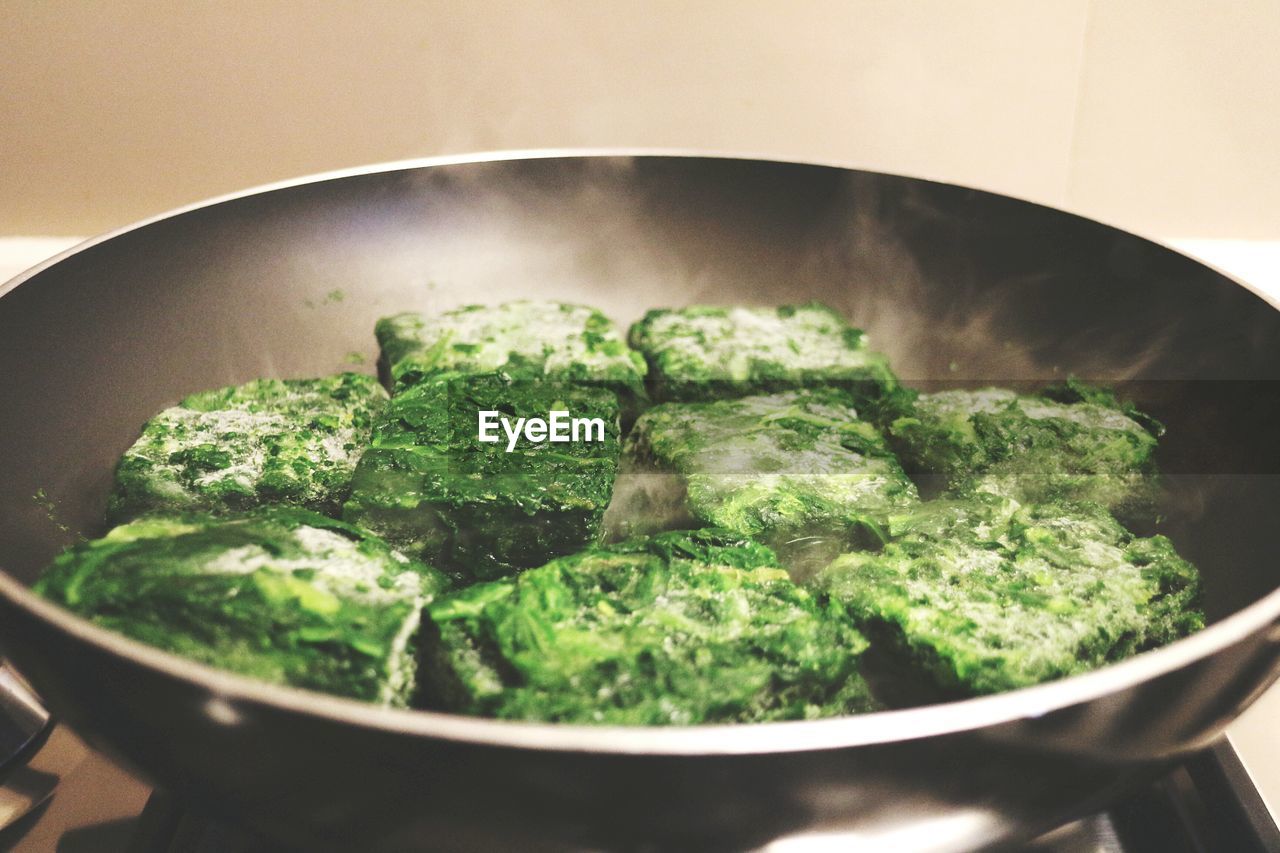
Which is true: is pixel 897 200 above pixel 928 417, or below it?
above

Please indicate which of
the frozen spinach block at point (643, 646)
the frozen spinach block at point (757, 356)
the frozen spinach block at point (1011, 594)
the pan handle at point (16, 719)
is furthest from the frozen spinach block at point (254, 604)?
the frozen spinach block at point (757, 356)

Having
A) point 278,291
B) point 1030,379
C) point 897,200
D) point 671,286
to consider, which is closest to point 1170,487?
point 1030,379

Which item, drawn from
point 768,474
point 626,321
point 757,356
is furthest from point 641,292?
point 768,474

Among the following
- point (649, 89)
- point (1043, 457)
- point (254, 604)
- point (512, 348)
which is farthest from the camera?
point (649, 89)

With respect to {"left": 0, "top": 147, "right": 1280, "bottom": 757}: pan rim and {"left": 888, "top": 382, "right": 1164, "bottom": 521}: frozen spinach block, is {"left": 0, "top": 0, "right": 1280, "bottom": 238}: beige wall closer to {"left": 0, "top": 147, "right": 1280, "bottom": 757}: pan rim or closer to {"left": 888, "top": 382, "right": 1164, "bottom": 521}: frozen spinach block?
{"left": 888, "top": 382, "right": 1164, "bottom": 521}: frozen spinach block

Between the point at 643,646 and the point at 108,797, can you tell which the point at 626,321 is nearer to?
the point at 643,646

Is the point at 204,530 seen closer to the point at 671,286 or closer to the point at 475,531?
the point at 475,531

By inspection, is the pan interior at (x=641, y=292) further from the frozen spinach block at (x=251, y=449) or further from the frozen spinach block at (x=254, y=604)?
the frozen spinach block at (x=254, y=604)
